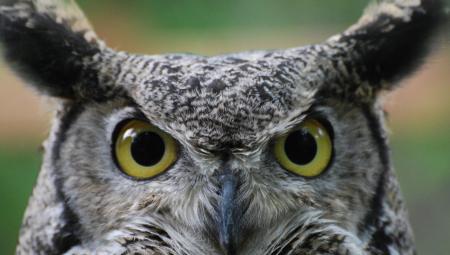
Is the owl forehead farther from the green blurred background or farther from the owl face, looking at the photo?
the green blurred background

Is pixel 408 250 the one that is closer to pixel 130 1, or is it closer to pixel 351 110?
pixel 351 110

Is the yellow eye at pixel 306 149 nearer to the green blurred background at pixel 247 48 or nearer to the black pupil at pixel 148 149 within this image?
the black pupil at pixel 148 149

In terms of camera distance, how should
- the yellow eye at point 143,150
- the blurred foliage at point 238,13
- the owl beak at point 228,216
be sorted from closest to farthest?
1. the owl beak at point 228,216
2. the yellow eye at point 143,150
3. the blurred foliage at point 238,13

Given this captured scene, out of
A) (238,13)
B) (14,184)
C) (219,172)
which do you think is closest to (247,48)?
(238,13)

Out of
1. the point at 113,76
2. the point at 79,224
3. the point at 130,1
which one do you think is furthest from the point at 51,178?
the point at 130,1

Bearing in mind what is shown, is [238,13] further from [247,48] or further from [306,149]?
[306,149]

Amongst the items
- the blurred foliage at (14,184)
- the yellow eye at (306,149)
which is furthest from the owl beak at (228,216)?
the blurred foliage at (14,184)
